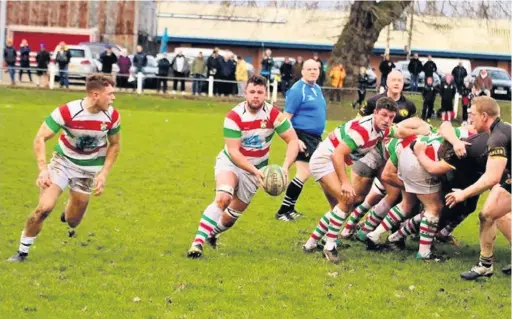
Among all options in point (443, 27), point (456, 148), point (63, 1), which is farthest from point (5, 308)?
point (63, 1)

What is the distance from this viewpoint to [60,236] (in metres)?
11.6

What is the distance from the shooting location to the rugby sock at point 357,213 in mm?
12211

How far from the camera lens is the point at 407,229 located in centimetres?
1163

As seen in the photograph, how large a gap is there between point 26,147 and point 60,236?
907cm

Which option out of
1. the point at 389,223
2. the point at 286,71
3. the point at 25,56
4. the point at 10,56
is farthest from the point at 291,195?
the point at 25,56

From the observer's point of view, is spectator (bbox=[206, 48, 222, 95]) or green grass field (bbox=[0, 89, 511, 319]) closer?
green grass field (bbox=[0, 89, 511, 319])

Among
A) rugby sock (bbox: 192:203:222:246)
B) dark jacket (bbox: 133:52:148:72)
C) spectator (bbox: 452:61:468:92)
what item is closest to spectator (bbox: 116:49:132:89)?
dark jacket (bbox: 133:52:148:72)

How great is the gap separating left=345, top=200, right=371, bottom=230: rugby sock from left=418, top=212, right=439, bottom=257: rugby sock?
3.99 ft

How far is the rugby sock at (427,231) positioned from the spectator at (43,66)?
26.2 meters

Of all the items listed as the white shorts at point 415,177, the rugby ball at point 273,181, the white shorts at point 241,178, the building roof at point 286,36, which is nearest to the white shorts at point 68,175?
the white shorts at point 241,178

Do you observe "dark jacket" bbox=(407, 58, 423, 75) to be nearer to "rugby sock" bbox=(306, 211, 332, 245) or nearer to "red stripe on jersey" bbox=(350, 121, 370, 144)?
"rugby sock" bbox=(306, 211, 332, 245)

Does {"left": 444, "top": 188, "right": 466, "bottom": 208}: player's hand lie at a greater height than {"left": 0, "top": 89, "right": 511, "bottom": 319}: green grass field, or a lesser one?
greater

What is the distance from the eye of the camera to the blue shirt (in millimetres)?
13312

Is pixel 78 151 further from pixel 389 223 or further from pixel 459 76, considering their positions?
pixel 459 76
